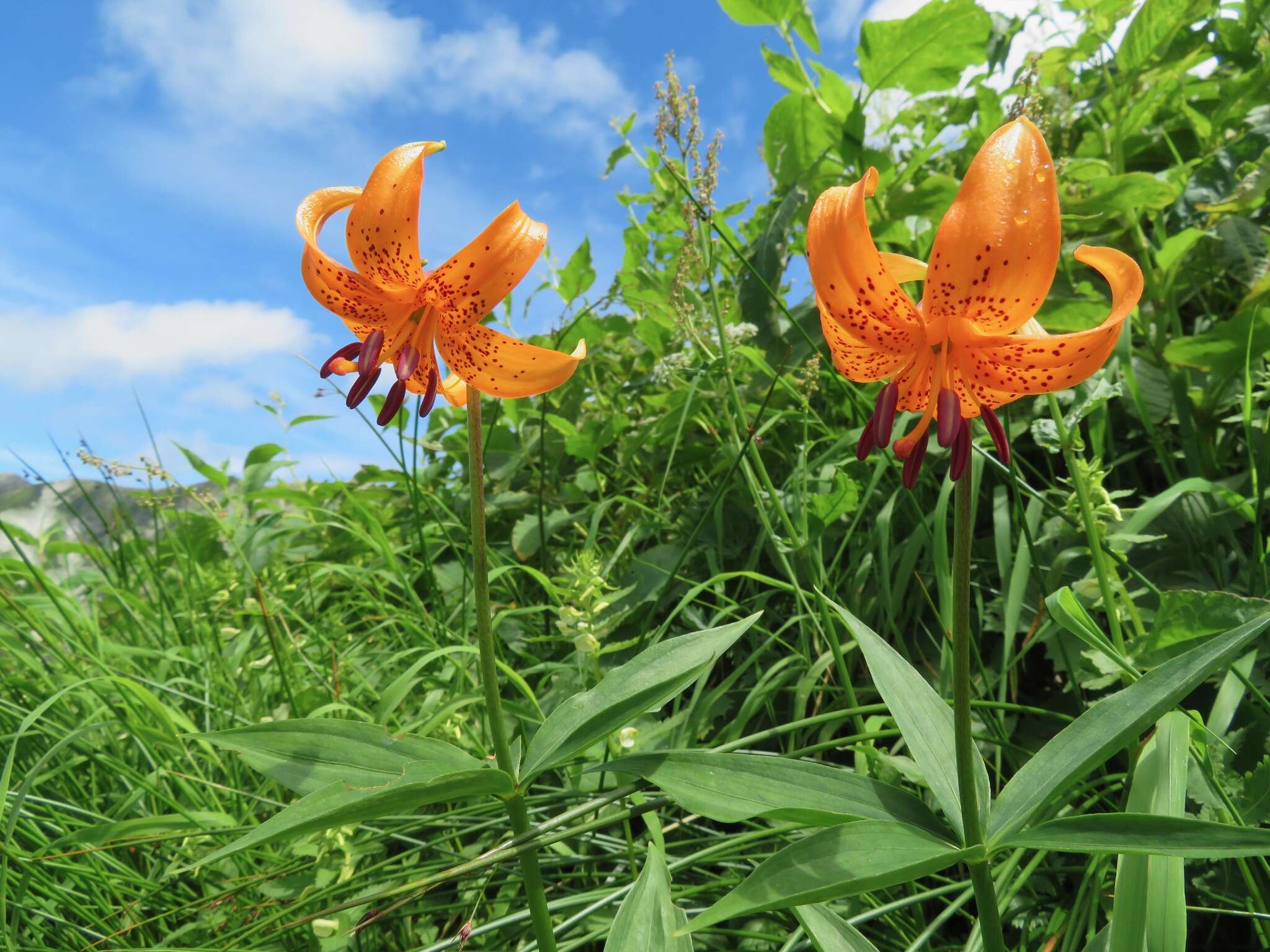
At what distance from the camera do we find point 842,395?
2168mm

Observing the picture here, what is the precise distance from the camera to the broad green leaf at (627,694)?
840 millimetres

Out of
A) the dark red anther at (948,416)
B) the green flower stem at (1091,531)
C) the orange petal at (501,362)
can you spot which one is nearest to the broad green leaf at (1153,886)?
the green flower stem at (1091,531)

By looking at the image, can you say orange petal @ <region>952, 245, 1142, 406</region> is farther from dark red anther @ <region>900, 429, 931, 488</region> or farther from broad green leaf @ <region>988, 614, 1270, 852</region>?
broad green leaf @ <region>988, 614, 1270, 852</region>

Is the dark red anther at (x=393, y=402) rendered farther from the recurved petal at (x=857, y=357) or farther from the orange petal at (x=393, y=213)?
the recurved petal at (x=857, y=357)

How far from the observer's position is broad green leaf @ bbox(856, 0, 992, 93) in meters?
1.87

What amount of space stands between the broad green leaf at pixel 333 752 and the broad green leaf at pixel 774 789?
20 centimetres

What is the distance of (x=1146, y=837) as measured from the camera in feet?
2.38

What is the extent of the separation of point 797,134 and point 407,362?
4.96 feet

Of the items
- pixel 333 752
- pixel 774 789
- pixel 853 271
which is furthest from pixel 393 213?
pixel 774 789

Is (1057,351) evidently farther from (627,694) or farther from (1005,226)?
(627,694)

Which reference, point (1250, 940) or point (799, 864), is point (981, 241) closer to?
point (799, 864)

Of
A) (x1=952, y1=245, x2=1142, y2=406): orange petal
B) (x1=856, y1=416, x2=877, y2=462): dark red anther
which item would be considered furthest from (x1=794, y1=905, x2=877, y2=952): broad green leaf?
(x1=952, y1=245, x2=1142, y2=406): orange petal

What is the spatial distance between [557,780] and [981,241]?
1.40 metres

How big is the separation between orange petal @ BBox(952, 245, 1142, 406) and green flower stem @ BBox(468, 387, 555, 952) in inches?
19.8
